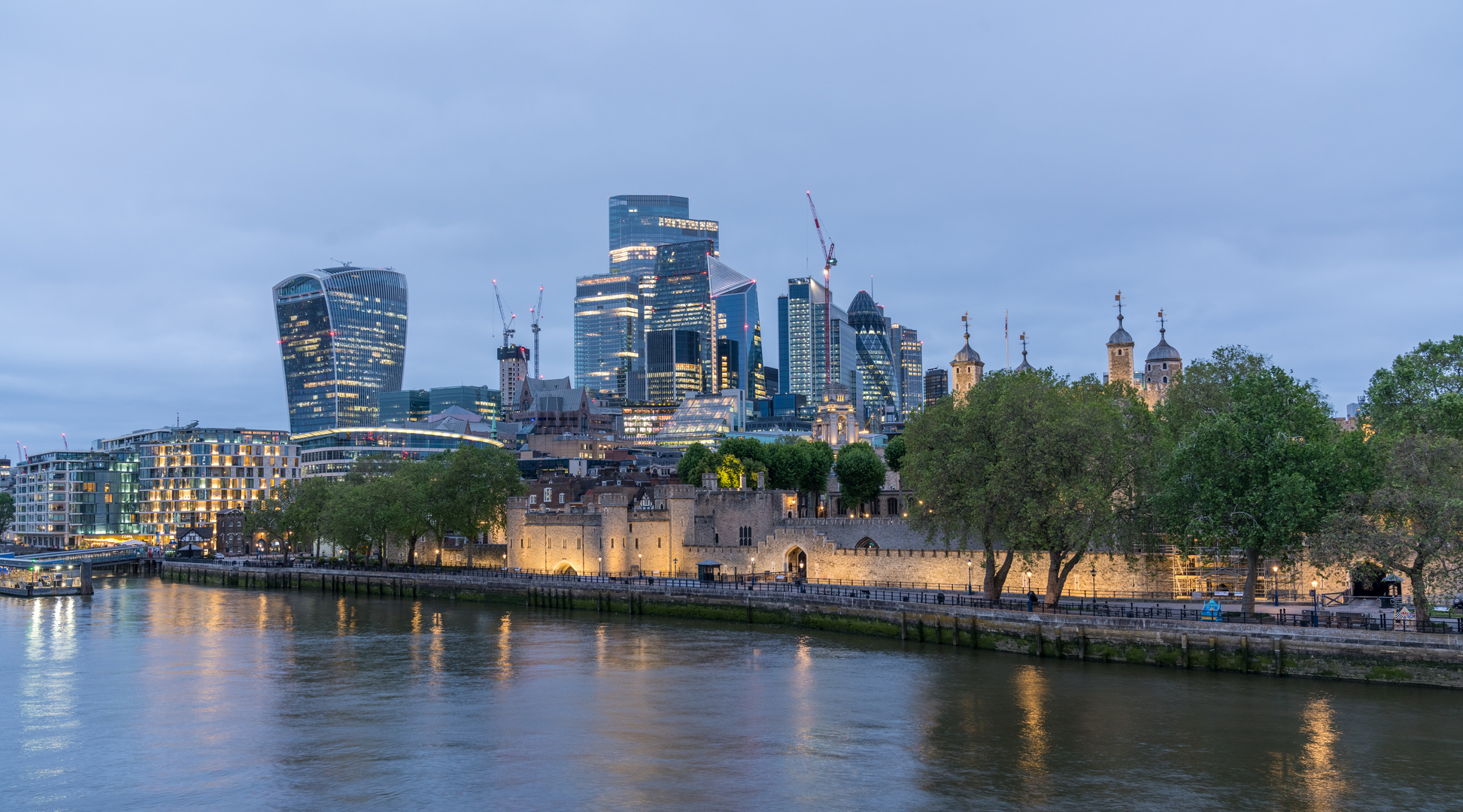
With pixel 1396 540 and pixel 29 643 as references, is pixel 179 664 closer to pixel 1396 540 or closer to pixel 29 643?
pixel 29 643

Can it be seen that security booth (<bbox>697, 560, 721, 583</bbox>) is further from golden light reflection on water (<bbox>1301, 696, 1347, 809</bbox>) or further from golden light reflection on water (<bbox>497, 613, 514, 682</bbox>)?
golden light reflection on water (<bbox>1301, 696, 1347, 809</bbox>)

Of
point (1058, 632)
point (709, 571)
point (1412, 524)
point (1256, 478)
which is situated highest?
point (1256, 478)

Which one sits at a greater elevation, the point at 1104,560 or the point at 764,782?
the point at 1104,560

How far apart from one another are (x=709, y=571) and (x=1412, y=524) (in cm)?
5112

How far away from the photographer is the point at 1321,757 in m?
37.2

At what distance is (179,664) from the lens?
59.4m

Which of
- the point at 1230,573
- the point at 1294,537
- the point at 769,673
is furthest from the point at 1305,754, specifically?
the point at 1230,573

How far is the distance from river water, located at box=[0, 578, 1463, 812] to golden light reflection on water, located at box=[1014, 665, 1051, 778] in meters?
0.15

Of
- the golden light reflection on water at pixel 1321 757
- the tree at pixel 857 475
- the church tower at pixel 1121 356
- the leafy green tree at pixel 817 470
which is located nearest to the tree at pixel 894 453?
the tree at pixel 857 475

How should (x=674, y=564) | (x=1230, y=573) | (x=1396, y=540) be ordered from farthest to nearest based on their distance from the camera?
(x=674, y=564), (x=1230, y=573), (x=1396, y=540)

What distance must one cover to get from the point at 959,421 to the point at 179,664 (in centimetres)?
4569

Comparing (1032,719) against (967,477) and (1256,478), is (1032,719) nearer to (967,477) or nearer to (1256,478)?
(1256,478)

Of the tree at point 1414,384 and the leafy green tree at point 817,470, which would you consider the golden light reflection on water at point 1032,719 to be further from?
the leafy green tree at point 817,470

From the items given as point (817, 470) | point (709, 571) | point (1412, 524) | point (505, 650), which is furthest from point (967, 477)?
point (817, 470)
